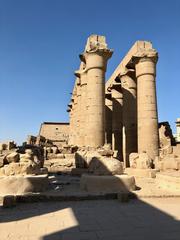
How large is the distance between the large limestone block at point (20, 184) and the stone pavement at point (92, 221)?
109 cm

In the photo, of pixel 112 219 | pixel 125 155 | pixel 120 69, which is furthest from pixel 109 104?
pixel 112 219

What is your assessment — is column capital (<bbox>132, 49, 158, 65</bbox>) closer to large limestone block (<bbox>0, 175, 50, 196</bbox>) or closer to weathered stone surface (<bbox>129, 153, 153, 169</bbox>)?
weathered stone surface (<bbox>129, 153, 153, 169</bbox>)

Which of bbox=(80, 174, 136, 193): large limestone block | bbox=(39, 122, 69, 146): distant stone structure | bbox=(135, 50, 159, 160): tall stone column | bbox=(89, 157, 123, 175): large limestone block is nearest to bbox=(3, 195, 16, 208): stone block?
bbox=(80, 174, 136, 193): large limestone block

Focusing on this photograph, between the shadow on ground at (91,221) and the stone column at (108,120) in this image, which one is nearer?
the shadow on ground at (91,221)

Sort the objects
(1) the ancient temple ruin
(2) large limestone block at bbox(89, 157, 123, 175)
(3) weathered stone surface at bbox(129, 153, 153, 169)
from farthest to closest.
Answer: (3) weathered stone surface at bbox(129, 153, 153, 169) → (2) large limestone block at bbox(89, 157, 123, 175) → (1) the ancient temple ruin

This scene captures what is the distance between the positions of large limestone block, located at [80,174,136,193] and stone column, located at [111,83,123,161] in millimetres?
14213

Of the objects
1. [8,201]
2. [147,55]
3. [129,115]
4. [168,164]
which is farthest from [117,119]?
[8,201]

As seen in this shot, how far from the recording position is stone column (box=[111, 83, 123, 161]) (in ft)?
74.3

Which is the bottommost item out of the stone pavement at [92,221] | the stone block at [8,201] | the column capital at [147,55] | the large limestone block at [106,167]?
the stone pavement at [92,221]

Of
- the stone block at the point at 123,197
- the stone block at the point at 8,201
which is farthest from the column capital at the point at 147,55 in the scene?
the stone block at the point at 8,201

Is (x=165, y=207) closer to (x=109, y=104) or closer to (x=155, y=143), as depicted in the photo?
(x=155, y=143)

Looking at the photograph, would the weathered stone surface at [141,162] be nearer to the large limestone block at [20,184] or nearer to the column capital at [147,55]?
the large limestone block at [20,184]

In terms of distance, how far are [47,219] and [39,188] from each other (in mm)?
2885

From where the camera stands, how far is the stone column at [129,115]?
19844 mm
